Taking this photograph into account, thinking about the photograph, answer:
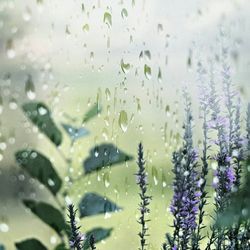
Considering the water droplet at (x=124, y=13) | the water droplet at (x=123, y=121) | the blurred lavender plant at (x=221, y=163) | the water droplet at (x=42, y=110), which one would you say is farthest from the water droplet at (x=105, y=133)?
the blurred lavender plant at (x=221, y=163)

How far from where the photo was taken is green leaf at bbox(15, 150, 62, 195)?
46.3 inches

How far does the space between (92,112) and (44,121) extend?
0.38 feet

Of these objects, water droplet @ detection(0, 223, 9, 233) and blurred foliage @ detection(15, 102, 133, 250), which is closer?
blurred foliage @ detection(15, 102, 133, 250)

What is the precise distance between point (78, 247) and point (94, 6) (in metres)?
0.62

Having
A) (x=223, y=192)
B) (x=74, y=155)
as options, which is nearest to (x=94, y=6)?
(x=74, y=155)

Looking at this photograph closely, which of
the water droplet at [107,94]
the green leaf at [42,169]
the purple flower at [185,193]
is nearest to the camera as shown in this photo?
the purple flower at [185,193]

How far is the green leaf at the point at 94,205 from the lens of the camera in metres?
1.22

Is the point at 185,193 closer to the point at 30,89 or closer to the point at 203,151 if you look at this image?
the point at 203,151

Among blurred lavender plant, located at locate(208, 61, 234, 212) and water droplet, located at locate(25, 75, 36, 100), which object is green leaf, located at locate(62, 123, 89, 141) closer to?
water droplet, located at locate(25, 75, 36, 100)

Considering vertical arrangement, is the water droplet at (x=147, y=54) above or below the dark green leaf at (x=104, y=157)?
above

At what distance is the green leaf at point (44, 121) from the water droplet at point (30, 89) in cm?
5

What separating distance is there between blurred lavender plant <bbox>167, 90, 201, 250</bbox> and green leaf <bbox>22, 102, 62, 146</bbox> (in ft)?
1.32

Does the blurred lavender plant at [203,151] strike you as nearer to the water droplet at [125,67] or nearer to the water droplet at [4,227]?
the water droplet at [125,67]

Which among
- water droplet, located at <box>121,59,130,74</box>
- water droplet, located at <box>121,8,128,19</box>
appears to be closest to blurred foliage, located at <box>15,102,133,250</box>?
water droplet, located at <box>121,59,130,74</box>
